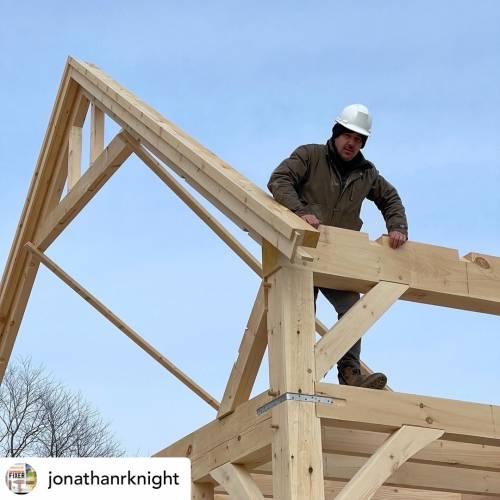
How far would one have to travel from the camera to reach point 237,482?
5.86 m

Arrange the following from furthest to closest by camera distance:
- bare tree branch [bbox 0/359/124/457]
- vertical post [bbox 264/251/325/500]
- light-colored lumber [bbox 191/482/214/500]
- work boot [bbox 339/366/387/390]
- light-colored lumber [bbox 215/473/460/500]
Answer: bare tree branch [bbox 0/359/124/457] → light-colored lumber [bbox 215/473/460/500] → light-colored lumber [bbox 191/482/214/500] → work boot [bbox 339/366/387/390] → vertical post [bbox 264/251/325/500]

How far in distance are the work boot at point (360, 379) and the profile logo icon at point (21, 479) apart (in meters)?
1.93

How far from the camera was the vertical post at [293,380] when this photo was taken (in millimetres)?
5051

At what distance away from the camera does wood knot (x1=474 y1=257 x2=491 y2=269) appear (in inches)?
237

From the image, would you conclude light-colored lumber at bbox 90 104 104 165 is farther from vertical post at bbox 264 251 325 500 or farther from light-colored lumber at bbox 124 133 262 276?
vertical post at bbox 264 251 325 500

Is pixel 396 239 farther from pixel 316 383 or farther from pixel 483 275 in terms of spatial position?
pixel 316 383

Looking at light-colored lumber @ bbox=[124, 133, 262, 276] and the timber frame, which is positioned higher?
light-colored lumber @ bbox=[124, 133, 262, 276]

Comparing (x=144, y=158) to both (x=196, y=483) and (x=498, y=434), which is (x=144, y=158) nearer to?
(x=196, y=483)

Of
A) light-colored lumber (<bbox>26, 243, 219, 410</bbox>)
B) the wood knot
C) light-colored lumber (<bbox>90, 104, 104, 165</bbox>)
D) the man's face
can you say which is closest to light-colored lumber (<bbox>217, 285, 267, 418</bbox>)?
the man's face

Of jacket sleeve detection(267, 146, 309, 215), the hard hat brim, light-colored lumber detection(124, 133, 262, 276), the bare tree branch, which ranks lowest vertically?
jacket sleeve detection(267, 146, 309, 215)

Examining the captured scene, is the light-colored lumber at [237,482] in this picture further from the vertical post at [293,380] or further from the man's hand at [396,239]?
the man's hand at [396,239]

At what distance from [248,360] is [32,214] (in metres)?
4.39

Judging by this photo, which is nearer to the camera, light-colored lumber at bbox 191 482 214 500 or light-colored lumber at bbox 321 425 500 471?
light-colored lumber at bbox 321 425 500 471

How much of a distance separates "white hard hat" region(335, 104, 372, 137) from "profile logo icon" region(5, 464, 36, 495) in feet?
9.24
